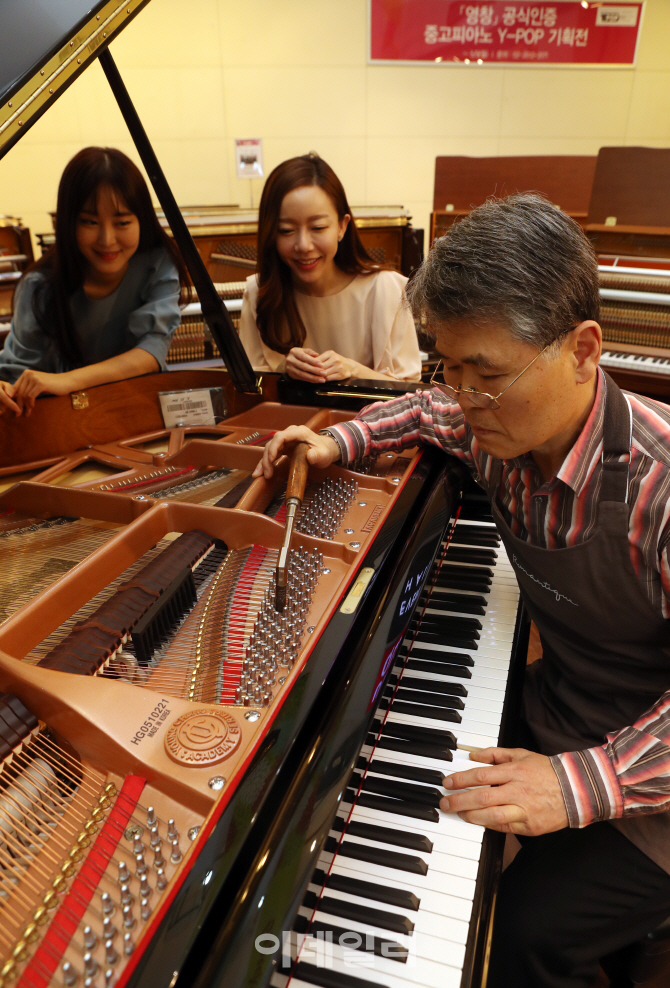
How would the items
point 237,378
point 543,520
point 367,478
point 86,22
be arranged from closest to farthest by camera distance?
point 86,22, point 543,520, point 367,478, point 237,378

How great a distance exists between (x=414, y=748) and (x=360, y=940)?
1.27ft

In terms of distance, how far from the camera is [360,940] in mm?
992

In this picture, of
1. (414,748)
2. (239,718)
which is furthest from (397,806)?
(239,718)

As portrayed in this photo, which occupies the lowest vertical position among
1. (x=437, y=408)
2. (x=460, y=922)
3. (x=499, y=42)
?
(x=460, y=922)

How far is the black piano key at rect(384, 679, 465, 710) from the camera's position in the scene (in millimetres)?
1422

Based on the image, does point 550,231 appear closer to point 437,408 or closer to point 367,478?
point 437,408

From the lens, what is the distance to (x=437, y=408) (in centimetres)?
193

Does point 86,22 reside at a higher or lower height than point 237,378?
higher

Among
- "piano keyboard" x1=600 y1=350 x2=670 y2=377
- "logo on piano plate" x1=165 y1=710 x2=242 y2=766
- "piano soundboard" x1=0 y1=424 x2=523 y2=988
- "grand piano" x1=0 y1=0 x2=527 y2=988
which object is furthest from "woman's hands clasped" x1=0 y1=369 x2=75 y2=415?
"piano keyboard" x1=600 y1=350 x2=670 y2=377

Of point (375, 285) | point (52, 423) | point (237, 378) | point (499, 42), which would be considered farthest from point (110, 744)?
point (499, 42)

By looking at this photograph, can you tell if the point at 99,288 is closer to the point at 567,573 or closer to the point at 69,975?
the point at 567,573

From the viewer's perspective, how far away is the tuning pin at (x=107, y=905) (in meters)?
0.83

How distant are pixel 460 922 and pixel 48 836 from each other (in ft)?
2.11

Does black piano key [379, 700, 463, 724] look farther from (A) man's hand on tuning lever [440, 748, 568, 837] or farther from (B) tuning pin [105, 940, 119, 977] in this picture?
(B) tuning pin [105, 940, 119, 977]
